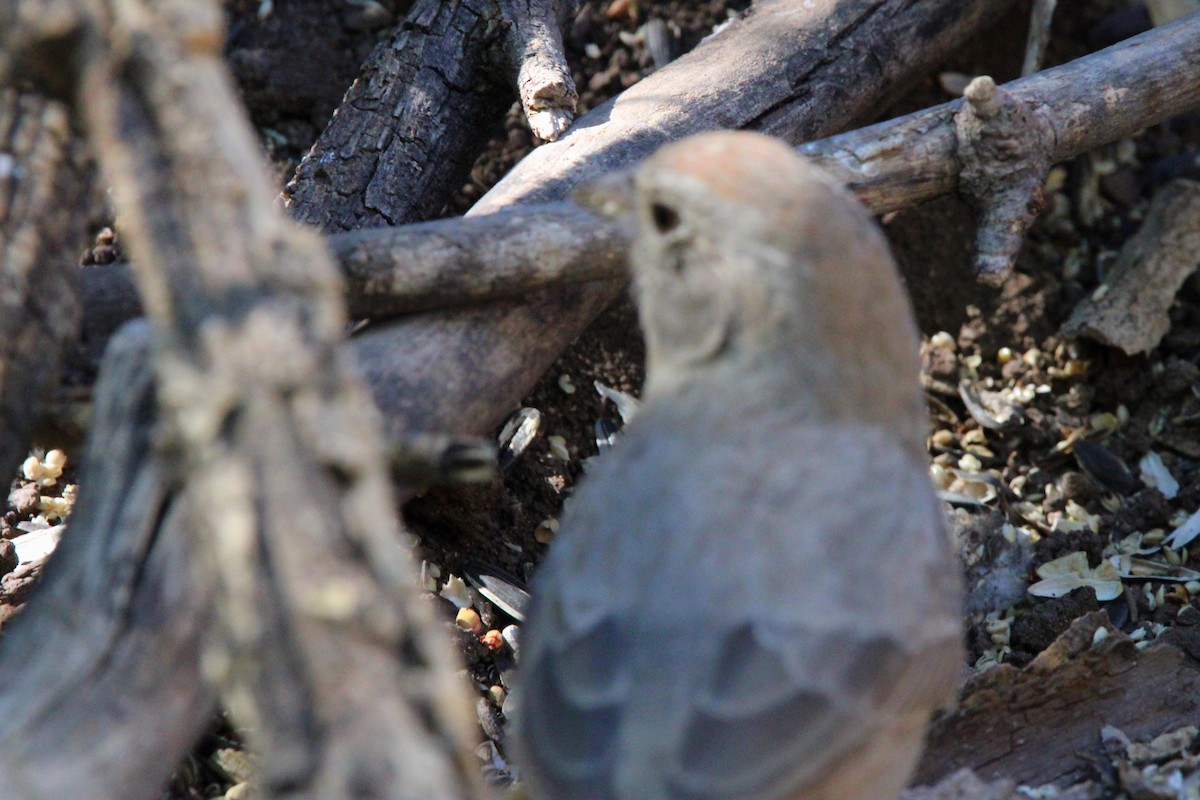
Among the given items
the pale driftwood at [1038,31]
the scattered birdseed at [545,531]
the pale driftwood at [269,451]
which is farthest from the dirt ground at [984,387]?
the pale driftwood at [269,451]

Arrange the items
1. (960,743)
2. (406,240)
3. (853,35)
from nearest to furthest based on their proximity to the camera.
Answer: (406,240), (960,743), (853,35)

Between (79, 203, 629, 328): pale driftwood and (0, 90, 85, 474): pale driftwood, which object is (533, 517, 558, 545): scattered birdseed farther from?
(0, 90, 85, 474): pale driftwood

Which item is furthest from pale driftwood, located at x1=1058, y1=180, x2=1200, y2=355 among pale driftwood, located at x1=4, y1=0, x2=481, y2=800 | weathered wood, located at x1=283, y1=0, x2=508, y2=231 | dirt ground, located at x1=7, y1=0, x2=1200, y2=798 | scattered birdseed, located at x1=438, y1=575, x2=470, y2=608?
pale driftwood, located at x1=4, y1=0, x2=481, y2=800

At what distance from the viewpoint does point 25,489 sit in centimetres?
387

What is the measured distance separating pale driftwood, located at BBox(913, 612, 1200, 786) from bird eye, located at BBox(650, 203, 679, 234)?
1.48 meters

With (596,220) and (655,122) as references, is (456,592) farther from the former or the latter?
(655,122)

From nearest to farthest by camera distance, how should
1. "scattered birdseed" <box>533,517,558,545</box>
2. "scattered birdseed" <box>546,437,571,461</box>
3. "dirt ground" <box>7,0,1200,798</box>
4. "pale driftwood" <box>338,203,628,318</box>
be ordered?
"pale driftwood" <box>338,203,628,318</box>, "dirt ground" <box>7,0,1200,798</box>, "scattered birdseed" <box>533,517,558,545</box>, "scattered birdseed" <box>546,437,571,461</box>

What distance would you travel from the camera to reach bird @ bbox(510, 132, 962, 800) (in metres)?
2.08

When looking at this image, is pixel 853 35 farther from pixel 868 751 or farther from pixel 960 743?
pixel 868 751

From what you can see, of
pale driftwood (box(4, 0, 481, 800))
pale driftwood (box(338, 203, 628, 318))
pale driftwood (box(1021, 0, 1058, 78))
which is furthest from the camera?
pale driftwood (box(1021, 0, 1058, 78))

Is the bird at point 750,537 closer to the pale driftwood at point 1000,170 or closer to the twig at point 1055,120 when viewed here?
the twig at point 1055,120

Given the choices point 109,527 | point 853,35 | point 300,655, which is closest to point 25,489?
point 109,527

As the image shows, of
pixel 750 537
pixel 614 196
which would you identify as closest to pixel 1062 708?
pixel 750 537

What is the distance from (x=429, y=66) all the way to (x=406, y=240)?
50.4 inches
